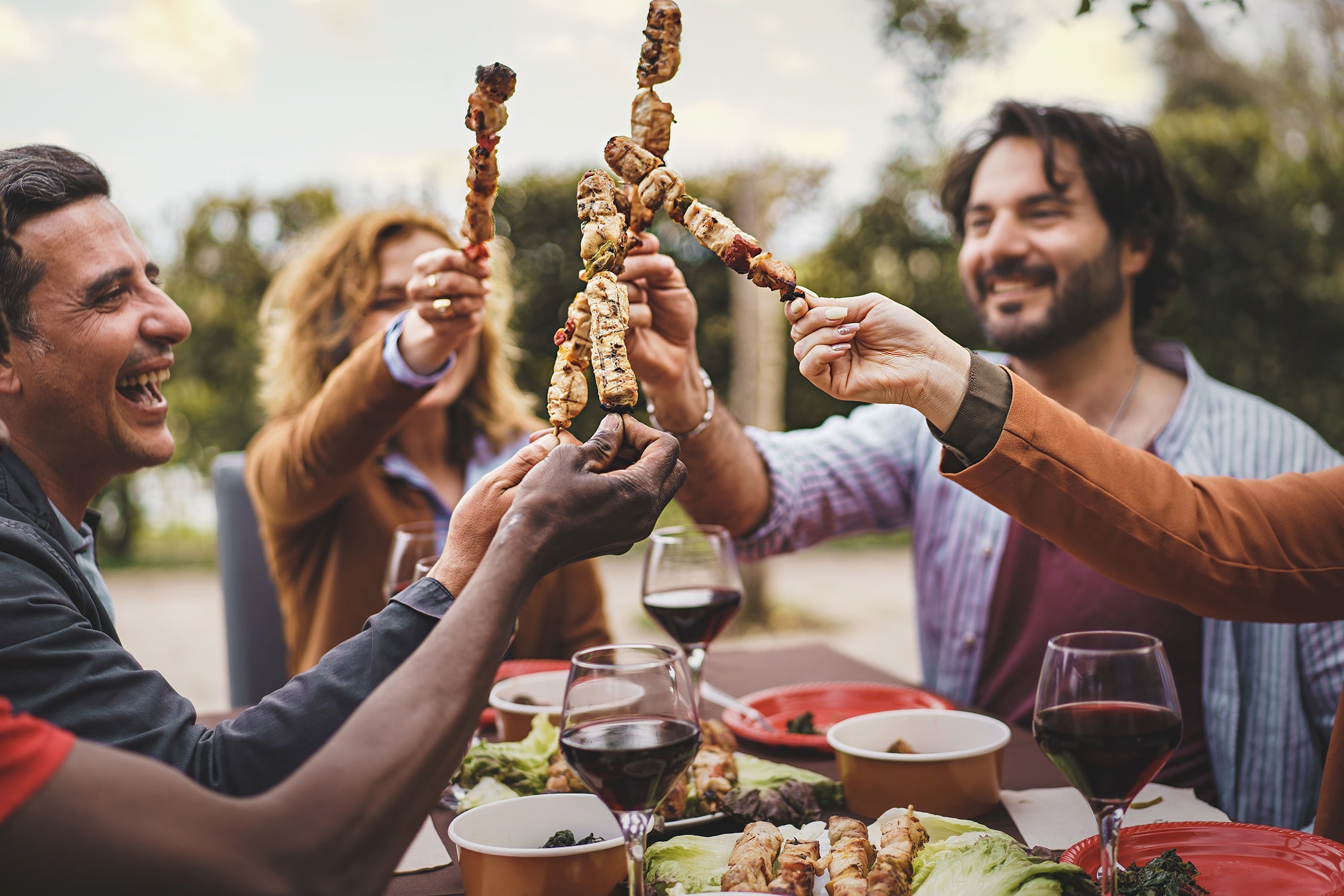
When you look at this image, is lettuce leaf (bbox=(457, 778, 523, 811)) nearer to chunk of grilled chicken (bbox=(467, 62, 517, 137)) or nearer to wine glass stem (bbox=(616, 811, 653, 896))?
wine glass stem (bbox=(616, 811, 653, 896))

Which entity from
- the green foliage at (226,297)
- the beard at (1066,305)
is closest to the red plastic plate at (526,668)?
the beard at (1066,305)

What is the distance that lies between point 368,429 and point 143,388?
3.28 ft

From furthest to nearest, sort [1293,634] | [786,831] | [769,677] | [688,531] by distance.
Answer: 1. [769,677]
2. [1293,634]
3. [688,531]
4. [786,831]

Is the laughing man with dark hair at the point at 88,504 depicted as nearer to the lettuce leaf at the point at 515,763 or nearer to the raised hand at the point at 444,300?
the lettuce leaf at the point at 515,763

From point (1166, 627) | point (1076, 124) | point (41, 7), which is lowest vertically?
point (1166, 627)

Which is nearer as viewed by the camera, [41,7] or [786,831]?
[786,831]

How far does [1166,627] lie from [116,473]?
2731 mm

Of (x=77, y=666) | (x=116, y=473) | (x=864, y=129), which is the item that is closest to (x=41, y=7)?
(x=864, y=129)

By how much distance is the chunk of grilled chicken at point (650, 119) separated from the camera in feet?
6.42

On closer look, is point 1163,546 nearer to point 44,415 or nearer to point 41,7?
point 44,415

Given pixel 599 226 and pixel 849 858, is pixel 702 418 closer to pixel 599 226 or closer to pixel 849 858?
pixel 599 226

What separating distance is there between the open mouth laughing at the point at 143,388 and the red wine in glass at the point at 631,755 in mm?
1268

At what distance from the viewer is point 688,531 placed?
2.30 m

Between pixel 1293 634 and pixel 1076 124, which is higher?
pixel 1076 124
